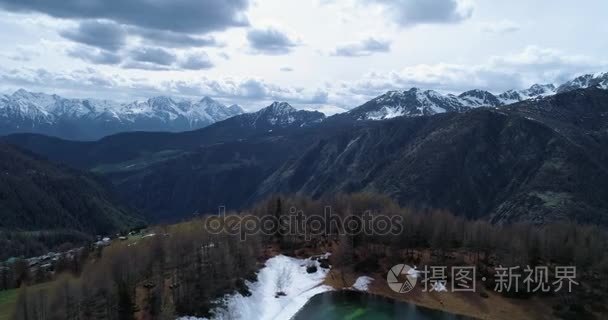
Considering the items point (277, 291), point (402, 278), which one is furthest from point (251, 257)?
point (402, 278)

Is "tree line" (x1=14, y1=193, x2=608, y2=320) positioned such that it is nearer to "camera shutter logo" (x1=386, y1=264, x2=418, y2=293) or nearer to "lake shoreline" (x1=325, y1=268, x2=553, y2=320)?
"camera shutter logo" (x1=386, y1=264, x2=418, y2=293)

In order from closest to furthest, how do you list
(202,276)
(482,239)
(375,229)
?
1. (202,276)
2. (482,239)
3. (375,229)

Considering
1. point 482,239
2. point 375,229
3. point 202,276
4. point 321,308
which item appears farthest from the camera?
point 375,229

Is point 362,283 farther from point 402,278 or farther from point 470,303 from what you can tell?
point 470,303

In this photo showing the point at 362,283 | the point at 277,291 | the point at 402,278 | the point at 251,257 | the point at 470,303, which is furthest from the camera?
the point at 402,278

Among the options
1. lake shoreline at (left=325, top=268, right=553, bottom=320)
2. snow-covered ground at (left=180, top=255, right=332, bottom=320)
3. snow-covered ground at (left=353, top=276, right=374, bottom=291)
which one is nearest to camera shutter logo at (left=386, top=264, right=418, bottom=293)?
lake shoreline at (left=325, top=268, right=553, bottom=320)

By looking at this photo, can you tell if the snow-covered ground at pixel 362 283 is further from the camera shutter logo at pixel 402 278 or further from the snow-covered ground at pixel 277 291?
the snow-covered ground at pixel 277 291

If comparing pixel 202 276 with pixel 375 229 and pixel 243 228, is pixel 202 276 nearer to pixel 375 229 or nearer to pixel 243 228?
pixel 243 228

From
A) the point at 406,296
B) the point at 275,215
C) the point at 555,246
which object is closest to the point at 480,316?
the point at 406,296
